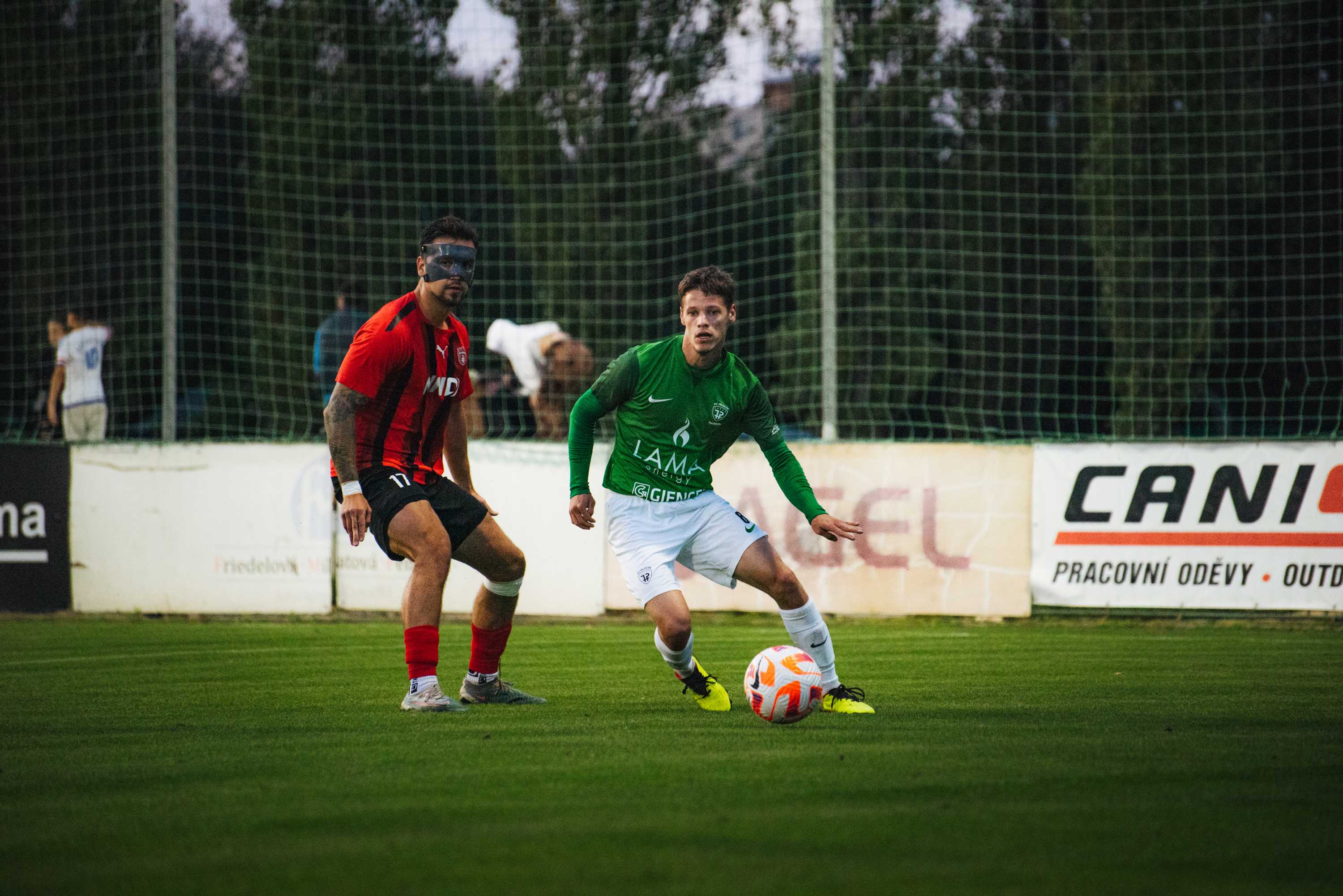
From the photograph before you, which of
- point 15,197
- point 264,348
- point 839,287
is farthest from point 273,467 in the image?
point 15,197

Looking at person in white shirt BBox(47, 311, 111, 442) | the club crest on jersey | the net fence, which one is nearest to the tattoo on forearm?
the club crest on jersey

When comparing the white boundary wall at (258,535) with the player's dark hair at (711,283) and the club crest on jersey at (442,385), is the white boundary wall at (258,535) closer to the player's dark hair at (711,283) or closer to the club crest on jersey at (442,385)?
the club crest on jersey at (442,385)

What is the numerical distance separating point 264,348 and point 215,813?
12.9 meters

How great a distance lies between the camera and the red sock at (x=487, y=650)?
20.5ft

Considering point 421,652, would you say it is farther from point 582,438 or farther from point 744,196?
point 744,196

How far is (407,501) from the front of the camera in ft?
19.7

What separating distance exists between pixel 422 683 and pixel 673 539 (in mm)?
1200

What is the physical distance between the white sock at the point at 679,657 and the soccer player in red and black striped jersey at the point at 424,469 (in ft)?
2.06

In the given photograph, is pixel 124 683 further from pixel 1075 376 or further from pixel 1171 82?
pixel 1171 82

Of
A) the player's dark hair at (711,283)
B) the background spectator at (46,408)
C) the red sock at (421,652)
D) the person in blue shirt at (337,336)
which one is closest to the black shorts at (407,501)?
the red sock at (421,652)

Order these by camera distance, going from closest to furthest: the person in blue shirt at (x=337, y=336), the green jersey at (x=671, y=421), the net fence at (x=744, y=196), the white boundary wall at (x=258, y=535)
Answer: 1. the green jersey at (x=671, y=421)
2. the white boundary wall at (x=258, y=535)
3. the person in blue shirt at (x=337, y=336)
4. the net fence at (x=744, y=196)

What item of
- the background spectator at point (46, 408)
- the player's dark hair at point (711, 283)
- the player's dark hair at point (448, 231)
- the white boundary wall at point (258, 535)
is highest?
the player's dark hair at point (448, 231)

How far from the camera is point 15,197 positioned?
56.7ft

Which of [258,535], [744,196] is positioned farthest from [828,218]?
[258,535]
